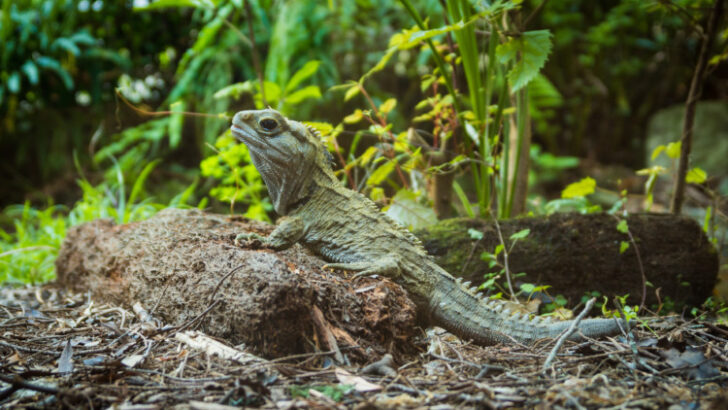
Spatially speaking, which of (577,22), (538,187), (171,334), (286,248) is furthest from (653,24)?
(171,334)

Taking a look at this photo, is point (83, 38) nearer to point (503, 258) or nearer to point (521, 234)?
point (503, 258)

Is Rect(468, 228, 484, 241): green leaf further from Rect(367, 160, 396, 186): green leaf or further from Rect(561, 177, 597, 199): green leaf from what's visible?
Rect(561, 177, 597, 199): green leaf

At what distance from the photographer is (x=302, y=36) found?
726 centimetres

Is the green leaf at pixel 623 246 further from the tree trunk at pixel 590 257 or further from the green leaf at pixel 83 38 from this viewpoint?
the green leaf at pixel 83 38

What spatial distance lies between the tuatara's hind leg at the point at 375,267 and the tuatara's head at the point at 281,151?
558 millimetres

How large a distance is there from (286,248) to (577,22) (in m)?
9.02

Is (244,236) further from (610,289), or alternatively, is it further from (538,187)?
(538,187)

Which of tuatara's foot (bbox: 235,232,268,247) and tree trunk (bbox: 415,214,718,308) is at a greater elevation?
tuatara's foot (bbox: 235,232,268,247)

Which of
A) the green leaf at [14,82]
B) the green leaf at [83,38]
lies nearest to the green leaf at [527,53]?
the green leaf at [83,38]

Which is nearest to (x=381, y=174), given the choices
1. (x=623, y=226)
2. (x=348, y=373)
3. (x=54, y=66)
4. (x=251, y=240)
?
(x=251, y=240)

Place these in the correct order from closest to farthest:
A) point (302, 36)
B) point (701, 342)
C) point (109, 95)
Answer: point (701, 342), point (302, 36), point (109, 95)

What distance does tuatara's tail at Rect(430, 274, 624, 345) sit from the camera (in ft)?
9.57

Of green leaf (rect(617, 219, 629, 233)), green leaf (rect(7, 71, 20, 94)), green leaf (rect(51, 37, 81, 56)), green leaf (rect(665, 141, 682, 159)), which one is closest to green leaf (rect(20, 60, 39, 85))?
green leaf (rect(7, 71, 20, 94))

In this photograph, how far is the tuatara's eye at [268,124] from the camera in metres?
2.95
